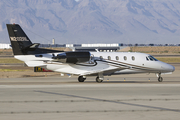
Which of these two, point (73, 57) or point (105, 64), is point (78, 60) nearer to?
point (73, 57)

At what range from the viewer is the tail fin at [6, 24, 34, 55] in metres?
27.5

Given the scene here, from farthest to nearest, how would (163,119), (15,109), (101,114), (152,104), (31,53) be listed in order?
(31,53)
(152,104)
(15,109)
(101,114)
(163,119)

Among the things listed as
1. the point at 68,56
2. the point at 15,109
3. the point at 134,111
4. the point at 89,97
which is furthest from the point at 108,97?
the point at 68,56

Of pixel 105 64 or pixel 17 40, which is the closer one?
pixel 17 40

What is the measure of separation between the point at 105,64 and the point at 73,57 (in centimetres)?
314

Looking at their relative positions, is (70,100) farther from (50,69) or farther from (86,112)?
(50,69)

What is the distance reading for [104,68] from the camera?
28.9 meters

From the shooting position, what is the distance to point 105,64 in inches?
1144

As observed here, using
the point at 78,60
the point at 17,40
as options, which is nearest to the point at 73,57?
the point at 78,60

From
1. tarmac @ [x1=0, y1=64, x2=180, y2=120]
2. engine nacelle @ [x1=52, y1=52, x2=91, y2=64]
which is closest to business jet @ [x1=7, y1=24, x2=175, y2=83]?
engine nacelle @ [x1=52, y1=52, x2=91, y2=64]

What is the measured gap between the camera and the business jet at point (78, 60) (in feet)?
90.4

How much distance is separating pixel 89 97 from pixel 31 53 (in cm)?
1071

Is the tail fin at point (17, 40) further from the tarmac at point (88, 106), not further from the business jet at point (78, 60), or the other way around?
the tarmac at point (88, 106)

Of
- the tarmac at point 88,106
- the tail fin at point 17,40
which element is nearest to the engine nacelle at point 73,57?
the tail fin at point 17,40
